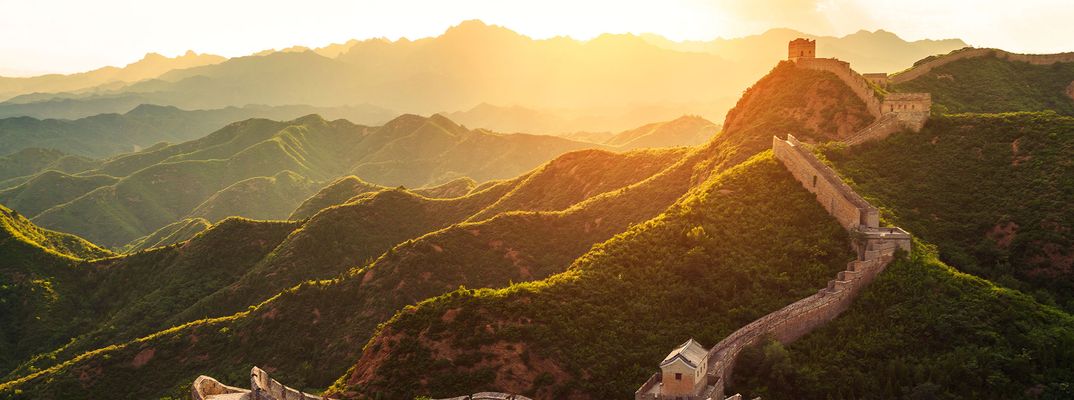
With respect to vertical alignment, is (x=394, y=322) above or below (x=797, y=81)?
below

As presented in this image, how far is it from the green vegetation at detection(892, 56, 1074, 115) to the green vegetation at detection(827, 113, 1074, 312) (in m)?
19.8

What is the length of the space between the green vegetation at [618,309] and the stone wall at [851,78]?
18.5 m

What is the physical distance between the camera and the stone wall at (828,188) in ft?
139

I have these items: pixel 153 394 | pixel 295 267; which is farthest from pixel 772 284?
pixel 295 267

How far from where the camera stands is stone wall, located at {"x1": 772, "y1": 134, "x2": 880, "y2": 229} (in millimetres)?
42219

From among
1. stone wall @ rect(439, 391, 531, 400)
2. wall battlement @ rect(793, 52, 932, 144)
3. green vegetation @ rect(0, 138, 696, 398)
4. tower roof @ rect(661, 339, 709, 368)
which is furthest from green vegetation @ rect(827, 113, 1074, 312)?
stone wall @ rect(439, 391, 531, 400)

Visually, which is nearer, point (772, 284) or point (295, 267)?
point (772, 284)

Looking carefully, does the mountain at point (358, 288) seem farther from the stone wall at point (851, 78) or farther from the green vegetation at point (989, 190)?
the green vegetation at point (989, 190)

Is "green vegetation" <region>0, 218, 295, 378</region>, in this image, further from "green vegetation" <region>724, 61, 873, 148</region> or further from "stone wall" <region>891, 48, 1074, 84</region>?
"stone wall" <region>891, 48, 1074, 84</region>

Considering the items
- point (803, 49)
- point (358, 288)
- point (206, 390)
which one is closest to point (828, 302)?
point (206, 390)

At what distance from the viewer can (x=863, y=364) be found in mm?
34031

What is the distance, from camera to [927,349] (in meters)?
33.8

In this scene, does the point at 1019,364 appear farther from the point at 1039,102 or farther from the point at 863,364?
the point at 1039,102

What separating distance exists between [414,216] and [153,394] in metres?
47.2
